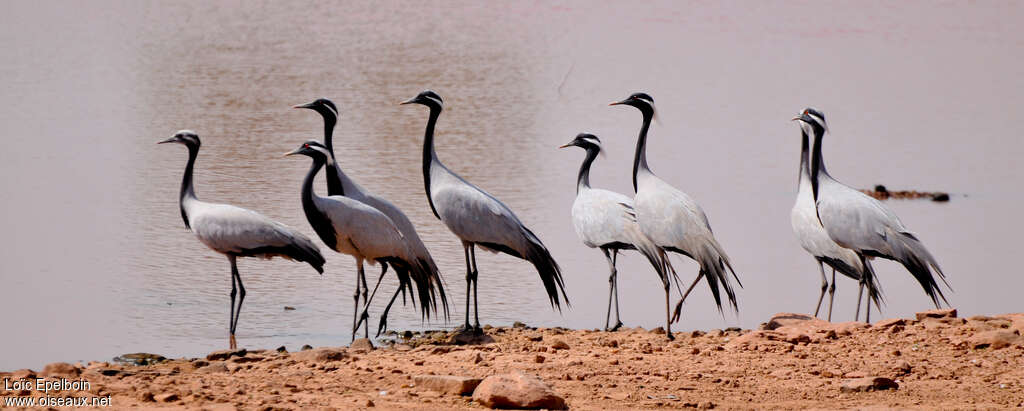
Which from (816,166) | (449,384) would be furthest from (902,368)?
(816,166)

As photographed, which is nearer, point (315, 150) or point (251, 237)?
point (251, 237)

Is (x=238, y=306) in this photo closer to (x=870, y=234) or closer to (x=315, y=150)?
(x=315, y=150)

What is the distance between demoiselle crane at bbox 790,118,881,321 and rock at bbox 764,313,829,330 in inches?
31.5

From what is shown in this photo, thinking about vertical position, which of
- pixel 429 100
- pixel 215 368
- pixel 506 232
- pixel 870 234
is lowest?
pixel 215 368

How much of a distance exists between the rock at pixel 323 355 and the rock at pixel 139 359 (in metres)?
0.99

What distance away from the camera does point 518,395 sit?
6.75 m

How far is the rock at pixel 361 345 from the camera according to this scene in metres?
8.84

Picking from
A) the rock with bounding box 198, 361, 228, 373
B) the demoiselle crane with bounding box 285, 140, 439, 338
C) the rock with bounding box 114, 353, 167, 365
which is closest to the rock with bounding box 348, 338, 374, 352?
the demoiselle crane with bounding box 285, 140, 439, 338

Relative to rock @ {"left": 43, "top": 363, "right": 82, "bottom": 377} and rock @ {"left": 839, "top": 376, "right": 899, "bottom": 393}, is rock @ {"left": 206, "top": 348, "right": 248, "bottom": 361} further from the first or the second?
rock @ {"left": 839, "top": 376, "right": 899, "bottom": 393}

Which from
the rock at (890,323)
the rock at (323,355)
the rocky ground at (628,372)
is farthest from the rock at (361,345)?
the rock at (890,323)

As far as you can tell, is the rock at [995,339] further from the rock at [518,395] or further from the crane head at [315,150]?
the crane head at [315,150]

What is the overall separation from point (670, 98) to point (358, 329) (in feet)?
49.1

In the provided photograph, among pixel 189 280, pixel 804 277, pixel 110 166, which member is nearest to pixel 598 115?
pixel 110 166

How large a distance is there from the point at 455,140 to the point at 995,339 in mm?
10938
